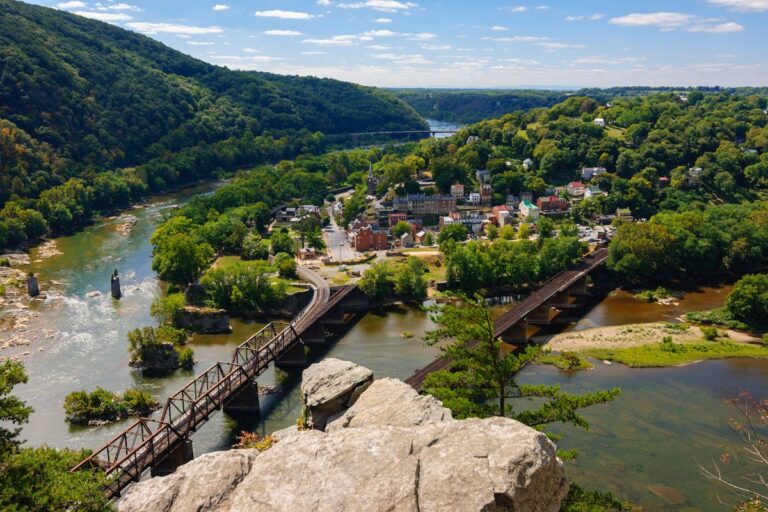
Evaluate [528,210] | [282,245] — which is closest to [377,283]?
[282,245]

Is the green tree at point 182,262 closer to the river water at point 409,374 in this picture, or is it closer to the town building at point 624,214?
the river water at point 409,374

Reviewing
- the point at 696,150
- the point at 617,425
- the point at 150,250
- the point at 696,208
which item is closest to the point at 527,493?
the point at 617,425

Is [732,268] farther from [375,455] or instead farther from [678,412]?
[375,455]

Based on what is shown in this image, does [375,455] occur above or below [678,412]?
above

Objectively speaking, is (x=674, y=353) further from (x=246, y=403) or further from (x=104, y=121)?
(x=104, y=121)

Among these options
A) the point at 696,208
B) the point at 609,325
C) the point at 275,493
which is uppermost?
the point at 275,493

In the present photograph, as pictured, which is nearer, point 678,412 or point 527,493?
point 527,493
